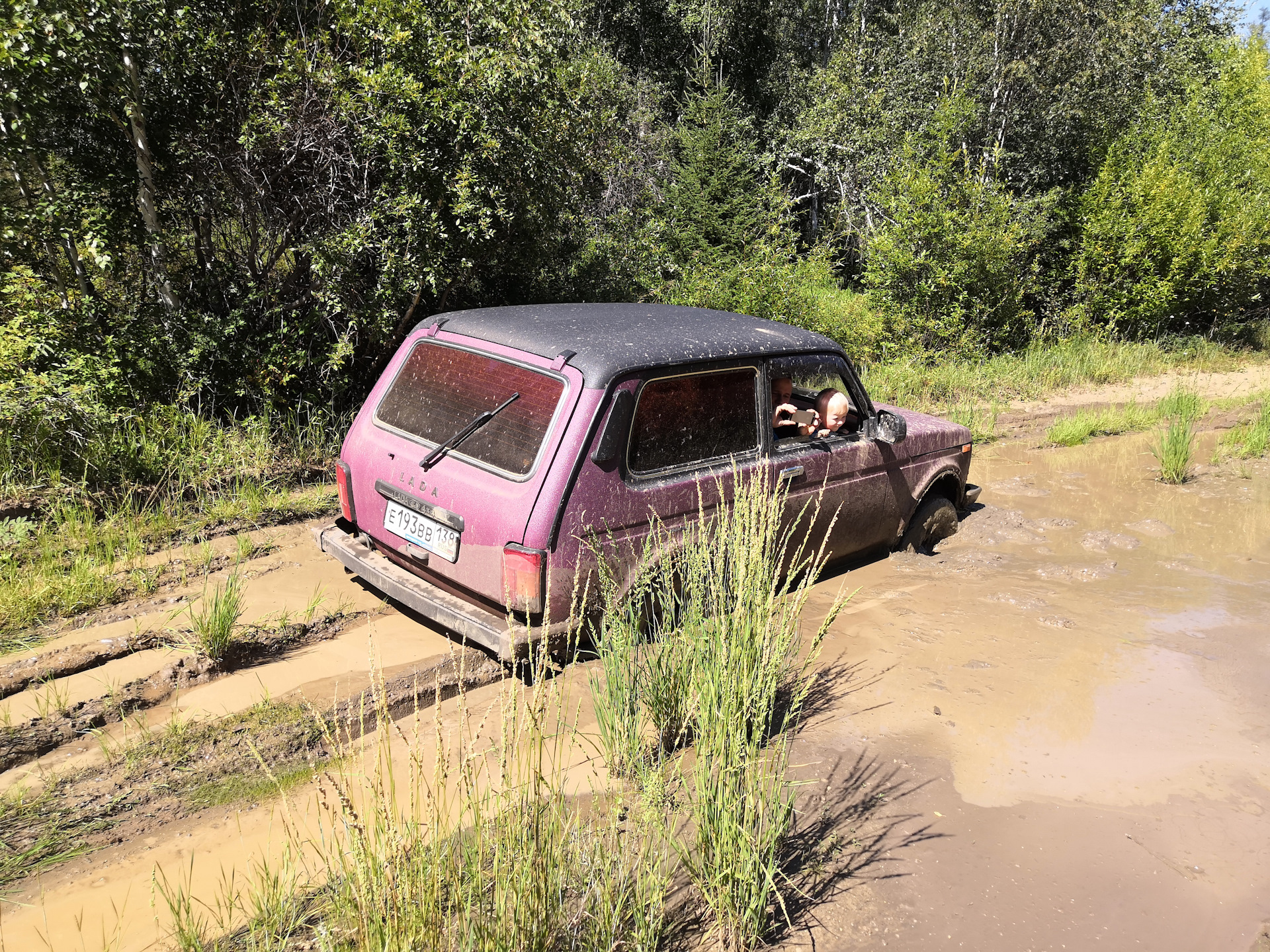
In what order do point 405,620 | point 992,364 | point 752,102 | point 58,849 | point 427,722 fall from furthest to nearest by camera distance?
point 752,102, point 992,364, point 405,620, point 427,722, point 58,849

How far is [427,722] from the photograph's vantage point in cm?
389

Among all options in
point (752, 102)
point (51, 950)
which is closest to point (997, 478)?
point (51, 950)

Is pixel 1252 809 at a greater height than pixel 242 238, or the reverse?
pixel 242 238

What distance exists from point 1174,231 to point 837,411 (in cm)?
1291

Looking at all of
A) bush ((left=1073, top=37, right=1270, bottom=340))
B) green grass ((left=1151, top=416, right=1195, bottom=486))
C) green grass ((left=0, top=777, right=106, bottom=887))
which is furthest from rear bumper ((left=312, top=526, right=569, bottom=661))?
bush ((left=1073, top=37, right=1270, bottom=340))

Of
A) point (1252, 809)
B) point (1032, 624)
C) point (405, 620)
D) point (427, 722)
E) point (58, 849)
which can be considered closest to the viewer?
point (58, 849)

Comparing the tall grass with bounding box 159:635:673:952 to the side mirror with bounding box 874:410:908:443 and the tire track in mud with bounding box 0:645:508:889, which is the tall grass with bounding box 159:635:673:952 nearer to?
the tire track in mud with bounding box 0:645:508:889

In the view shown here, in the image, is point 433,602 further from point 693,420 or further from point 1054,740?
point 1054,740

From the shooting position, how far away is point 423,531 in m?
4.25

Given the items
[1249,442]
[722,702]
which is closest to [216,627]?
[722,702]

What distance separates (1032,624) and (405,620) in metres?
3.61

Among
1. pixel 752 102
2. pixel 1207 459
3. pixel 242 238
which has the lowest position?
pixel 1207 459

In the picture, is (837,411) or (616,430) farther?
(837,411)

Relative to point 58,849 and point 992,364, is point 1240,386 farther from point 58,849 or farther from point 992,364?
point 58,849
